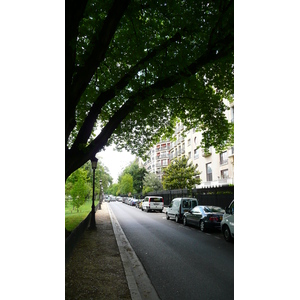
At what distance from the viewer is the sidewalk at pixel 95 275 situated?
433cm

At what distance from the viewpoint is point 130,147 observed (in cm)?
1627

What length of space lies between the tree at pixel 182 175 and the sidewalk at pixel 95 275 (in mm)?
23378

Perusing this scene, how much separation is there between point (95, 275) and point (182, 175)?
26478mm

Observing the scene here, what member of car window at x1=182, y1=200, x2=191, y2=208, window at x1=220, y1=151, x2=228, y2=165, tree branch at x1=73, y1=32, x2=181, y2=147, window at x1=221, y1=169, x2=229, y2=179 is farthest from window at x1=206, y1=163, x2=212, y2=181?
tree branch at x1=73, y1=32, x2=181, y2=147

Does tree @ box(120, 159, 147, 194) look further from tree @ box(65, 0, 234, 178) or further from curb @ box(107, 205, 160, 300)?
curb @ box(107, 205, 160, 300)

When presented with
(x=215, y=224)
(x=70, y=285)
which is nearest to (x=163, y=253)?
(x=70, y=285)

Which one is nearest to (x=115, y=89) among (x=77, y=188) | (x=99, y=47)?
(x=99, y=47)

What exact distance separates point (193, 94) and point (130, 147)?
236 inches

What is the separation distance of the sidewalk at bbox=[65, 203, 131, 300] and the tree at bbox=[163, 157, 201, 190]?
76.7 feet

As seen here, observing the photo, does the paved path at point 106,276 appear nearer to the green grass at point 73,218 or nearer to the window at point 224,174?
the green grass at point 73,218

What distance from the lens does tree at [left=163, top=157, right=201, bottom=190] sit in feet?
101

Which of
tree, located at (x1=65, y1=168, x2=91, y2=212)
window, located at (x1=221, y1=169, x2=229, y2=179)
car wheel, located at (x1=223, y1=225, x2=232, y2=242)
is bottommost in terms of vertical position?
car wheel, located at (x1=223, y1=225, x2=232, y2=242)
